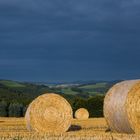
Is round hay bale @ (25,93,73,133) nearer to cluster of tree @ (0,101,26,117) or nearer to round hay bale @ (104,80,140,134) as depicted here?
round hay bale @ (104,80,140,134)

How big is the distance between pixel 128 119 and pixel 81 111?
66.7ft

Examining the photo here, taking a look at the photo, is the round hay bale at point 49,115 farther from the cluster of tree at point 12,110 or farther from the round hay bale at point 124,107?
the cluster of tree at point 12,110

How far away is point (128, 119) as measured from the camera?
18.5 m

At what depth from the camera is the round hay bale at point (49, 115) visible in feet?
73.1

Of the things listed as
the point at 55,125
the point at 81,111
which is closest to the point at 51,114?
the point at 55,125

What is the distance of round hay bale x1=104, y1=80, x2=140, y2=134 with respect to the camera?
61.1 feet

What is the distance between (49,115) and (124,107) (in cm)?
495

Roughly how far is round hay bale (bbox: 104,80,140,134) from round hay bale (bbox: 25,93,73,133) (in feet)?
11.3

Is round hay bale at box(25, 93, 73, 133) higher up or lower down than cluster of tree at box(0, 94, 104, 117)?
lower down

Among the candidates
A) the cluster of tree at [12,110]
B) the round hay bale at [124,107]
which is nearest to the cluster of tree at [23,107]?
the cluster of tree at [12,110]

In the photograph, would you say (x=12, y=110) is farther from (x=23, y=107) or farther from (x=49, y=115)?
(x=49, y=115)

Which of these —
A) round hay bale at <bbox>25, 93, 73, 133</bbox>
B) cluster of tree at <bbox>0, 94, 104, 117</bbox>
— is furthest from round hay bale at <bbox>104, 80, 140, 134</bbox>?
cluster of tree at <bbox>0, 94, 104, 117</bbox>

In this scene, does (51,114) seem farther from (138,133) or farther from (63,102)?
(138,133)

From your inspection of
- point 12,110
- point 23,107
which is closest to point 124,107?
point 12,110
